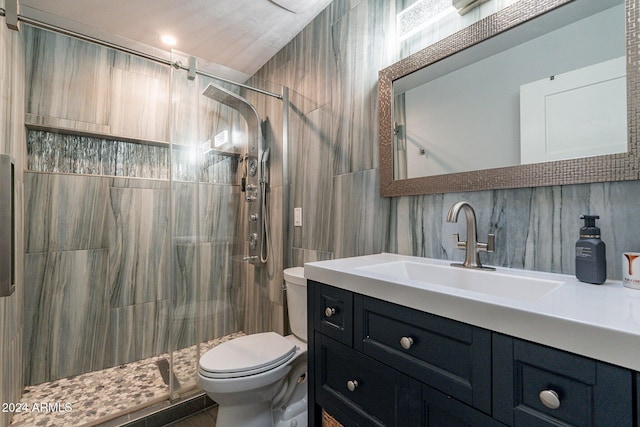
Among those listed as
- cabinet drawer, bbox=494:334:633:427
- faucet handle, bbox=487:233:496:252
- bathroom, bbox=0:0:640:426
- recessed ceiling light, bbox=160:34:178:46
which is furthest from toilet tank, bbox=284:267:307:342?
recessed ceiling light, bbox=160:34:178:46

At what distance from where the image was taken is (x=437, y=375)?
2.28 ft

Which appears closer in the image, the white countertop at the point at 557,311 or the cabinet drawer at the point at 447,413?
the white countertop at the point at 557,311

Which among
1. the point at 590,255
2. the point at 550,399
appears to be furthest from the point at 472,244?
the point at 550,399

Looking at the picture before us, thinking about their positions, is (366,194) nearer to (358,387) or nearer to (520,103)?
(520,103)

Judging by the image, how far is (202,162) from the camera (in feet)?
6.14

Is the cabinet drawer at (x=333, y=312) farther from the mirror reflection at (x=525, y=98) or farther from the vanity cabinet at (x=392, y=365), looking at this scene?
the mirror reflection at (x=525, y=98)

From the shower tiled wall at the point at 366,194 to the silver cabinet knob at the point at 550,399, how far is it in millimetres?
529

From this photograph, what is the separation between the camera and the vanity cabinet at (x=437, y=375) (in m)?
0.49

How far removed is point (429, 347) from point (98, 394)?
2211 mm

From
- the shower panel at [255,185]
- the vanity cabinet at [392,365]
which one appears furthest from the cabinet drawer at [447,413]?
the shower panel at [255,185]

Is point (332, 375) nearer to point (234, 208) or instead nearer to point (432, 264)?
point (432, 264)

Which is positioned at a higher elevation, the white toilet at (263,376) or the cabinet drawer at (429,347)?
the cabinet drawer at (429,347)

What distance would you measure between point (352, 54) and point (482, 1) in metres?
0.69

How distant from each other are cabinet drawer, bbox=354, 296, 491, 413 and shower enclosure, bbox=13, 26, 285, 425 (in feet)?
4.35
